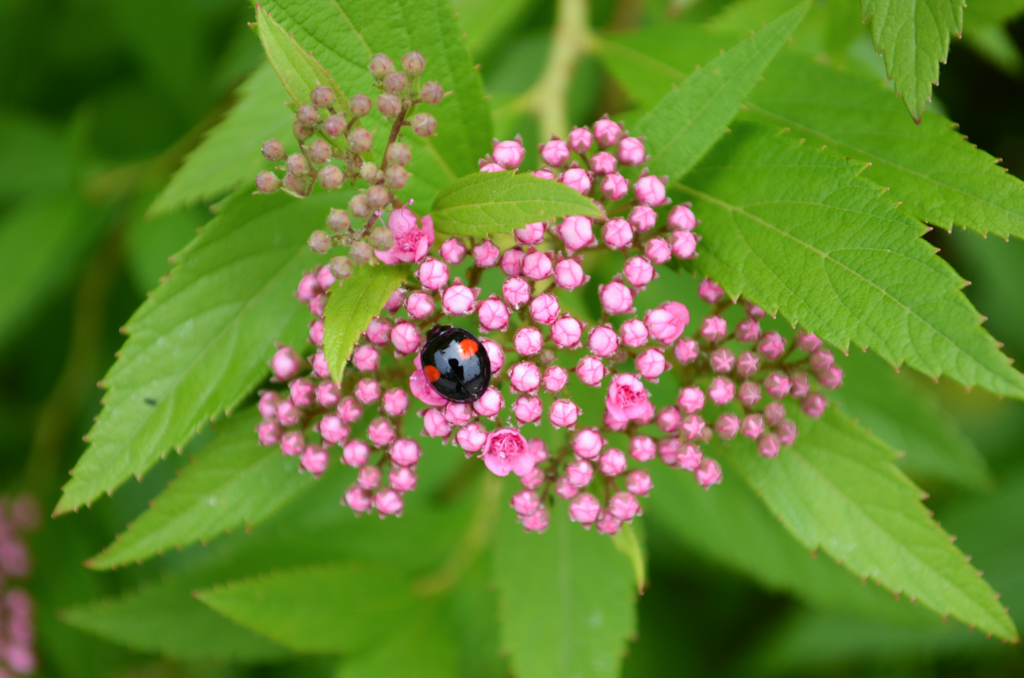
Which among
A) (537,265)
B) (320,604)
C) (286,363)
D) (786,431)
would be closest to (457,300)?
(537,265)

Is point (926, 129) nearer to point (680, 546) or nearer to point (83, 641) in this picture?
point (680, 546)

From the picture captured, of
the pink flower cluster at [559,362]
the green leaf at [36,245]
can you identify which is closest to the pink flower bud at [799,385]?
the pink flower cluster at [559,362]

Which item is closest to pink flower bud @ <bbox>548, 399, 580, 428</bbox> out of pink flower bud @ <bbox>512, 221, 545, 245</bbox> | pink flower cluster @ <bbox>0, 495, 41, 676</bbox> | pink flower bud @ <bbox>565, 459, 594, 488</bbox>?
pink flower bud @ <bbox>565, 459, 594, 488</bbox>

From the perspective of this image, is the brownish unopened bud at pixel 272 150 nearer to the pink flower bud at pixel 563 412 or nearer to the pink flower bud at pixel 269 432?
the pink flower bud at pixel 269 432

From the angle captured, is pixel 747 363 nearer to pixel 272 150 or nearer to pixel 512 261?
pixel 512 261

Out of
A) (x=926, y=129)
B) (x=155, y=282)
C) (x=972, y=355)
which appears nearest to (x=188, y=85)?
(x=155, y=282)
